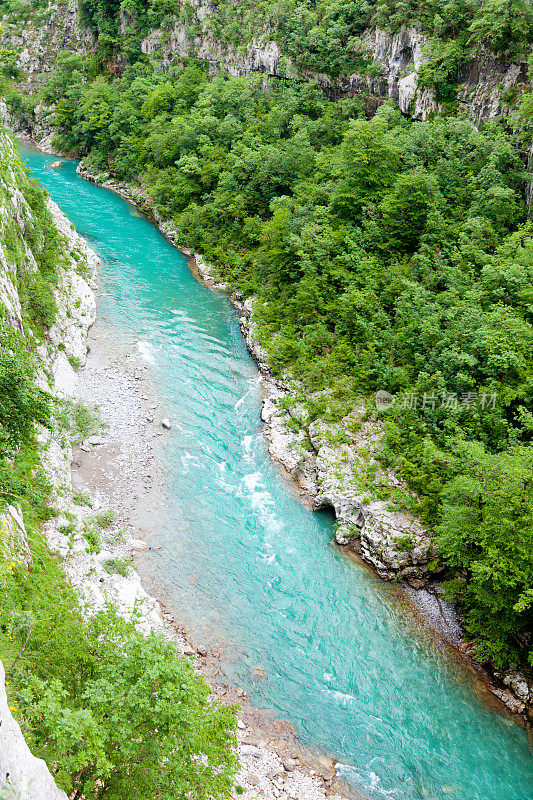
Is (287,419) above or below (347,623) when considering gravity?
above

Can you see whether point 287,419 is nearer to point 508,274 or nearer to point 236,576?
point 236,576

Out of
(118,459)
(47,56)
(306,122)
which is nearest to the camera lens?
(118,459)

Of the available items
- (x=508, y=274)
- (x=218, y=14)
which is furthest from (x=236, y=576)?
(x=218, y=14)

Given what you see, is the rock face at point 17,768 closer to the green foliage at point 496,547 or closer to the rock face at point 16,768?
the rock face at point 16,768

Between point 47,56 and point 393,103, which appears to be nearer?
point 393,103

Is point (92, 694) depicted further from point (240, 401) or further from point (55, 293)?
point (55, 293)

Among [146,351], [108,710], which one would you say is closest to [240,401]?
[146,351]

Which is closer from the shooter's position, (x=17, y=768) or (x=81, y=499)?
(x=17, y=768)
